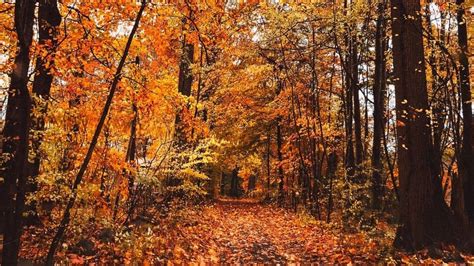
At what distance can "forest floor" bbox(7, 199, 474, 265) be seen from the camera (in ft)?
22.3

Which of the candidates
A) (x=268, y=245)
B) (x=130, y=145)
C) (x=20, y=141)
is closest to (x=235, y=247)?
(x=268, y=245)

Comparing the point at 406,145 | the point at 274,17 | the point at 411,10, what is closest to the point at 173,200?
the point at 274,17

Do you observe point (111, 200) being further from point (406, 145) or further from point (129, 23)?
point (406, 145)

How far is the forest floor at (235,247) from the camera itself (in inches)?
268

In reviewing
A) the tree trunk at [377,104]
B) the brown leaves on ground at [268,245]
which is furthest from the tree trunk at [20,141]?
the tree trunk at [377,104]

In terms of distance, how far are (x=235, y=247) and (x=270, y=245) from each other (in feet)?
3.23

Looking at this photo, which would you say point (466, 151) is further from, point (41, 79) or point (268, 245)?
point (41, 79)

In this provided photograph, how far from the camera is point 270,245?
980 centimetres

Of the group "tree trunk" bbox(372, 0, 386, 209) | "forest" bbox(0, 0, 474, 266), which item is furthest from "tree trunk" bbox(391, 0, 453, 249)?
"tree trunk" bbox(372, 0, 386, 209)

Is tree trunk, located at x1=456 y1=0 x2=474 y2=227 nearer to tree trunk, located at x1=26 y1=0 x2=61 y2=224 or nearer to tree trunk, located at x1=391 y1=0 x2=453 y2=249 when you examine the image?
tree trunk, located at x1=391 y1=0 x2=453 y2=249

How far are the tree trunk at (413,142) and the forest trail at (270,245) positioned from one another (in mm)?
1082

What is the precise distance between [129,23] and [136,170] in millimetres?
3620

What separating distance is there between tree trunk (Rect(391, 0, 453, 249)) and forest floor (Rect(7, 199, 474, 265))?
0.48m

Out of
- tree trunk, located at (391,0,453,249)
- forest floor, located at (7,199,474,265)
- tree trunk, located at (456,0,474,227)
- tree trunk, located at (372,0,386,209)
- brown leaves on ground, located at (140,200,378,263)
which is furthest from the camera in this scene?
tree trunk, located at (372,0,386,209)
